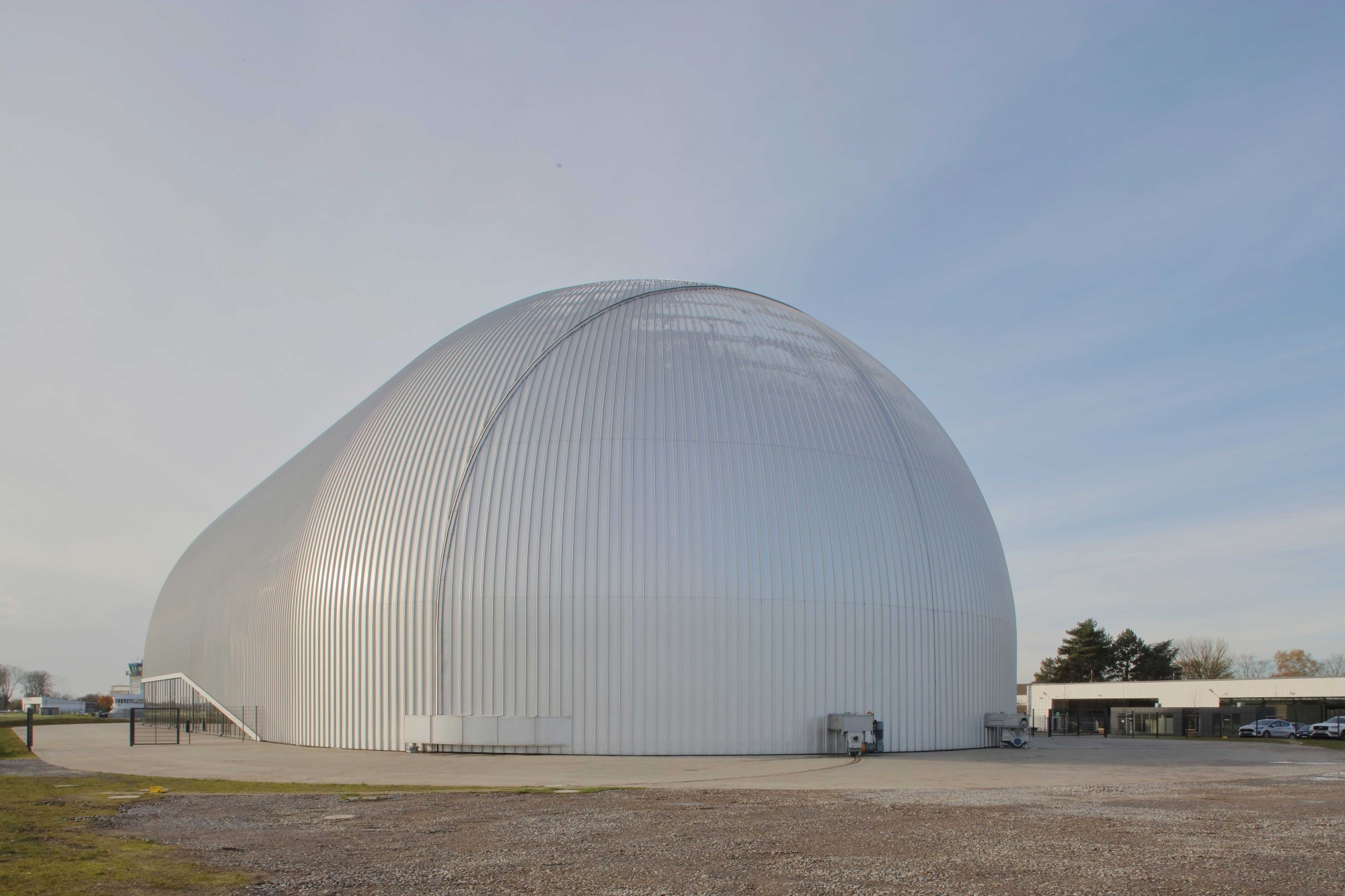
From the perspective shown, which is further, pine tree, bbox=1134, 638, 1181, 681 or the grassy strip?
pine tree, bbox=1134, 638, 1181, 681

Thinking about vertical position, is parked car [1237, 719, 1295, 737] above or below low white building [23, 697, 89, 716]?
above

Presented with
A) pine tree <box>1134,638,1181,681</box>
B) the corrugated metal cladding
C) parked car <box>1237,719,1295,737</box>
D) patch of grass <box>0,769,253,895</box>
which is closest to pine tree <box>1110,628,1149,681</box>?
pine tree <box>1134,638,1181,681</box>

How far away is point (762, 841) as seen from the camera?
11.3 metres

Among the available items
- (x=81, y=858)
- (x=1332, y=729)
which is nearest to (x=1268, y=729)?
(x=1332, y=729)

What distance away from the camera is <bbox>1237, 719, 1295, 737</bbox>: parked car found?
4606 cm

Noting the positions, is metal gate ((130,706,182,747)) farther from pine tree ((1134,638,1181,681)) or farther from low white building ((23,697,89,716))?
pine tree ((1134,638,1181,681))

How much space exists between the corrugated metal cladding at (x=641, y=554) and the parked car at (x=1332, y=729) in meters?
23.6

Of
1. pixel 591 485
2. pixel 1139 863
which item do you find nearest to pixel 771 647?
pixel 591 485

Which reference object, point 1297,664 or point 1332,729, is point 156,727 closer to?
point 1332,729

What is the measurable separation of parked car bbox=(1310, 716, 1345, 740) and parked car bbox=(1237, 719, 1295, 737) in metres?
0.92

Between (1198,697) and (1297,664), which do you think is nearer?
(1198,697)

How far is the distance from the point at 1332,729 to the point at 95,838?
49645mm

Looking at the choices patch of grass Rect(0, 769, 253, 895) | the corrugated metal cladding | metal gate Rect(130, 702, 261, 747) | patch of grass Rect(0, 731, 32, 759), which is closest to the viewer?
patch of grass Rect(0, 769, 253, 895)

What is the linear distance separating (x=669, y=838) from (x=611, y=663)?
40.8 feet
